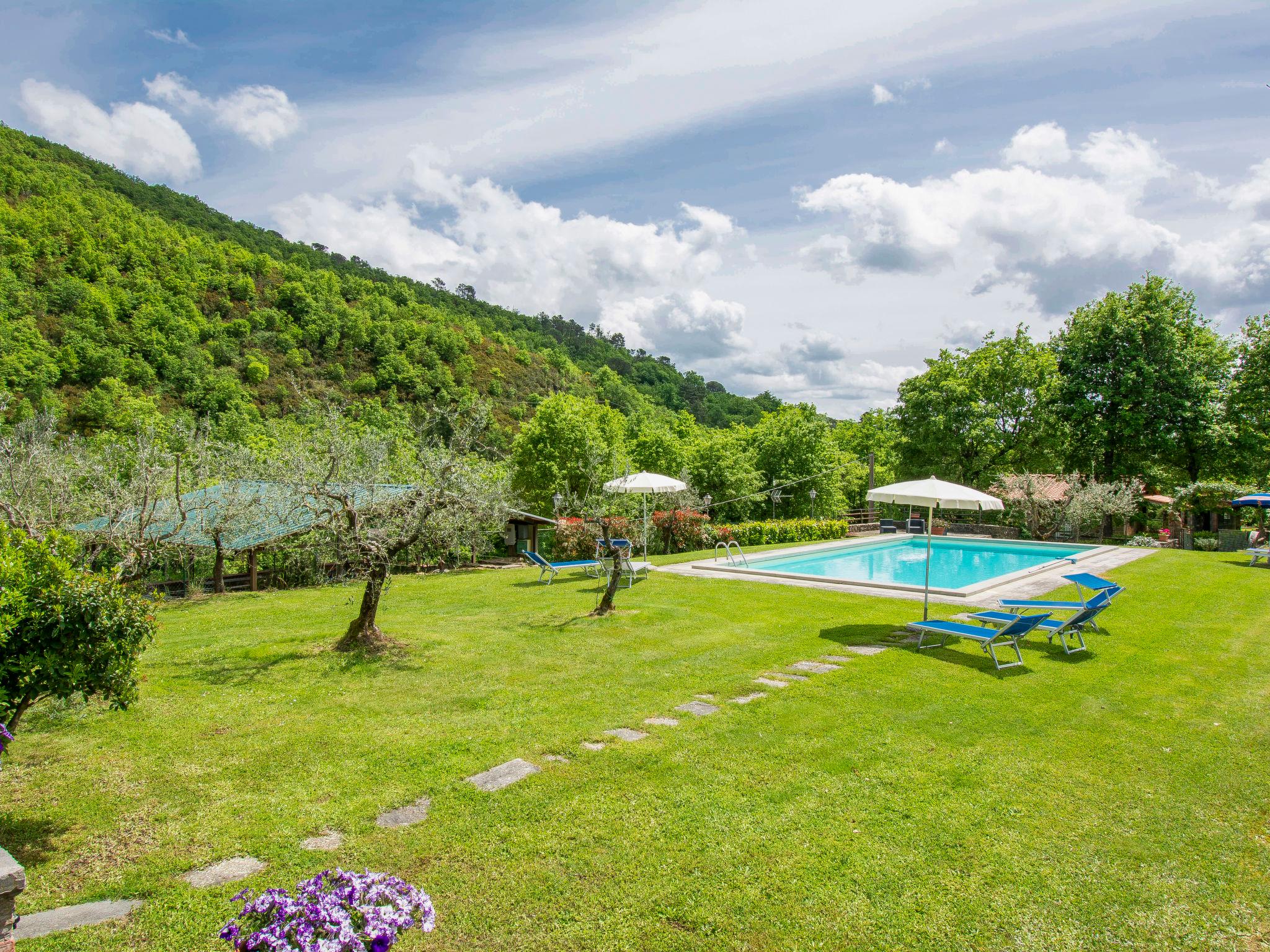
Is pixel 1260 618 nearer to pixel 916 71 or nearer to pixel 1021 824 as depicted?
pixel 1021 824

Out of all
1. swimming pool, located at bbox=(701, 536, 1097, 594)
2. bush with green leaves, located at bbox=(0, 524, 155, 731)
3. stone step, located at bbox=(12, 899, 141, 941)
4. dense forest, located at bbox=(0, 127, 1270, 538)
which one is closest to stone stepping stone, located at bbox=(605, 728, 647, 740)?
stone step, located at bbox=(12, 899, 141, 941)

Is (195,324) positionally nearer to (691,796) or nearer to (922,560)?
(922,560)

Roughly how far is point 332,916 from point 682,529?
678 inches

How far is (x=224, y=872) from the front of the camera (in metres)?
3.20

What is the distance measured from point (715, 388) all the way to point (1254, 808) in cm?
11895

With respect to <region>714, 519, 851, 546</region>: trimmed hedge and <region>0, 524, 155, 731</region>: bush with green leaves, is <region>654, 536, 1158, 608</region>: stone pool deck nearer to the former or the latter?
<region>714, 519, 851, 546</region>: trimmed hedge

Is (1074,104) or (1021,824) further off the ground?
(1074,104)

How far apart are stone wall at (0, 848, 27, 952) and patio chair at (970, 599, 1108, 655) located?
7.75m

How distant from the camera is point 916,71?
10.5 meters

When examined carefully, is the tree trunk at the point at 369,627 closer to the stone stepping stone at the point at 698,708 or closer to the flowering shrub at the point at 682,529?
the stone stepping stone at the point at 698,708

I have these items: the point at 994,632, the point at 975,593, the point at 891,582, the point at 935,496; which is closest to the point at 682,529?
the point at 891,582

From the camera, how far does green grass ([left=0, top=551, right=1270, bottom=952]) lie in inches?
116

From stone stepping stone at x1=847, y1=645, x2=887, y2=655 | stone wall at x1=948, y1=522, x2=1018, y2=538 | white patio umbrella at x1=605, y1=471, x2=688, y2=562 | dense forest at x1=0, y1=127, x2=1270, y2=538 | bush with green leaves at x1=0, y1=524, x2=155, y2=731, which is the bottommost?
stone stepping stone at x1=847, y1=645, x2=887, y2=655

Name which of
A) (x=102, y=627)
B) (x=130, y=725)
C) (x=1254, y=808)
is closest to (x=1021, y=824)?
(x=1254, y=808)
